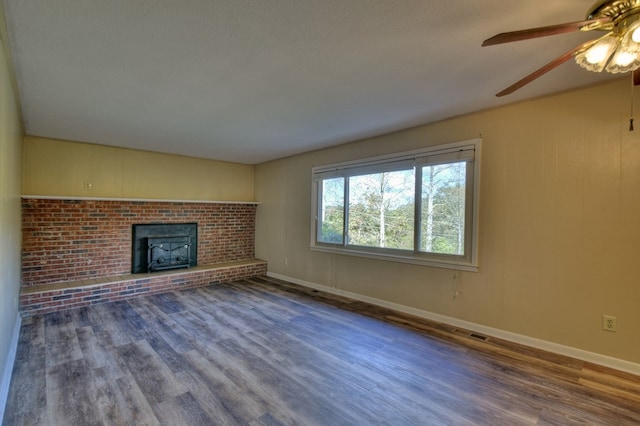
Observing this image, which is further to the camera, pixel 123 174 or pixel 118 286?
pixel 123 174

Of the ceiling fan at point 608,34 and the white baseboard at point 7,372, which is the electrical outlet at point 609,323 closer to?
the ceiling fan at point 608,34

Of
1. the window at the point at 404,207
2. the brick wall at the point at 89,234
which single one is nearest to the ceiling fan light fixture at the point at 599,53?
the window at the point at 404,207

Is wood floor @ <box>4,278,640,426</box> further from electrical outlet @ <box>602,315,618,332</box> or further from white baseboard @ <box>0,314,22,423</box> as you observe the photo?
electrical outlet @ <box>602,315,618,332</box>

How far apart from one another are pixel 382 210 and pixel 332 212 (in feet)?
3.15

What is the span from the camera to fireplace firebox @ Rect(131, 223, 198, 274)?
15.9ft

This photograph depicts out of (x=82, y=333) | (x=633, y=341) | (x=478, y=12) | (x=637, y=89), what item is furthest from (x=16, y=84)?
(x=633, y=341)

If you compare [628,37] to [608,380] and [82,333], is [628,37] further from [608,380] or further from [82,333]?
[82,333]

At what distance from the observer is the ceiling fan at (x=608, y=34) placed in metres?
1.26

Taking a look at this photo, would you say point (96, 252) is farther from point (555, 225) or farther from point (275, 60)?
point (555, 225)

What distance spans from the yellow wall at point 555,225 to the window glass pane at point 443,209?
0.22m

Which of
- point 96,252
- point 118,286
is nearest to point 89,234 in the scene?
point 96,252

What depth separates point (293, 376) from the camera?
2.30 metres

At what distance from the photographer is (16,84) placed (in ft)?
8.03

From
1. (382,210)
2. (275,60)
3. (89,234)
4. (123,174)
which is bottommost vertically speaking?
(89,234)
